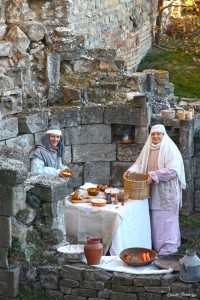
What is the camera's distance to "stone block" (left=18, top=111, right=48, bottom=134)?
12.9 m

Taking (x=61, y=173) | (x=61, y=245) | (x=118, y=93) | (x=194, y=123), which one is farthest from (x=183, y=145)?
(x=61, y=245)

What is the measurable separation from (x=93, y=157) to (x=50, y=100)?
1.09 m

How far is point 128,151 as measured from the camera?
13.8 meters

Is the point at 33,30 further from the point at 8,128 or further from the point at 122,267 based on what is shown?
the point at 122,267

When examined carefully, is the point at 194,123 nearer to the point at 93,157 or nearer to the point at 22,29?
the point at 93,157

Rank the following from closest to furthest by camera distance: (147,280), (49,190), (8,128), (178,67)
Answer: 1. (147,280)
2. (49,190)
3. (8,128)
4. (178,67)

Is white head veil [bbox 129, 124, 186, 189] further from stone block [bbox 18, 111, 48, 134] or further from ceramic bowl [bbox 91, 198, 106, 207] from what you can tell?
stone block [bbox 18, 111, 48, 134]

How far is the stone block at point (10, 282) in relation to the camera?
10.1 meters

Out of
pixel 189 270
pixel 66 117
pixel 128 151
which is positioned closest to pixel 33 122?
pixel 66 117

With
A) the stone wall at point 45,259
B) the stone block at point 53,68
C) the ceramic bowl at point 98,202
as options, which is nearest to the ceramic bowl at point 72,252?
the stone wall at point 45,259

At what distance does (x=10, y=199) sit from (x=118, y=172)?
4110 millimetres

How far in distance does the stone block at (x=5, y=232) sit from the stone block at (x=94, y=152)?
12.2 ft

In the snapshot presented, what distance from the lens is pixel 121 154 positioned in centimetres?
1386

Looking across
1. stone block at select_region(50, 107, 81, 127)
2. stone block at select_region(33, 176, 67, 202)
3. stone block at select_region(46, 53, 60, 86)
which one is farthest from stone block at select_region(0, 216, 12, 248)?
stone block at select_region(46, 53, 60, 86)
